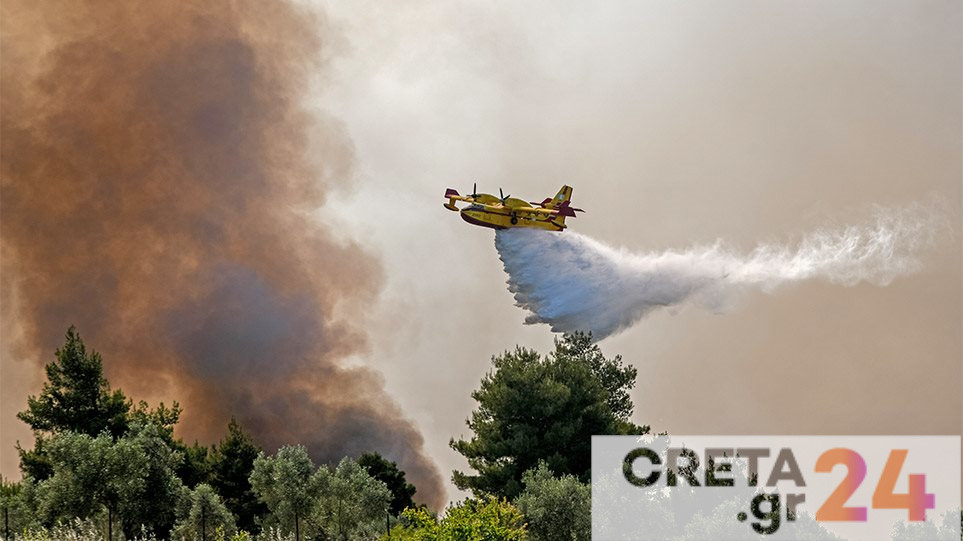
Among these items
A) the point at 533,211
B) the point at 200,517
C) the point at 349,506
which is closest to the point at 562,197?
the point at 533,211

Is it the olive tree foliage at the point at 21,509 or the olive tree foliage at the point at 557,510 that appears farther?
the olive tree foliage at the point at 21,509

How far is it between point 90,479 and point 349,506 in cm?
1543

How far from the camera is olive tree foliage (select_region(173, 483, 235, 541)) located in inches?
2840

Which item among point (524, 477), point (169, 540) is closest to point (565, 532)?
point (524, 477)

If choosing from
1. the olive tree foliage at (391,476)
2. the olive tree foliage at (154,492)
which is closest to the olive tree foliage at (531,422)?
the olive tree foliage at (391,476)

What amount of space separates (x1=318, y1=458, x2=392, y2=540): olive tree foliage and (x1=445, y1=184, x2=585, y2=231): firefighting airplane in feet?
66.0

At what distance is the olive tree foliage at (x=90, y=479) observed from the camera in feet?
224

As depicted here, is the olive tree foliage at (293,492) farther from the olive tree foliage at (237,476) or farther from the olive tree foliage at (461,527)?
the olive tree foliage at (461,527)

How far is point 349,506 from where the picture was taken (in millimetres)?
74875

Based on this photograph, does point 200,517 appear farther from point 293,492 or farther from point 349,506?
point 349,506

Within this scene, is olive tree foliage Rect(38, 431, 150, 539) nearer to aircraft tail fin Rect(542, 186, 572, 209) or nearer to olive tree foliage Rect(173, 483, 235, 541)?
olive tree foliage Rect(173, 483, 235, 541)

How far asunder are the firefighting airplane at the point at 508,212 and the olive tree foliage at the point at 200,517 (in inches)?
1009

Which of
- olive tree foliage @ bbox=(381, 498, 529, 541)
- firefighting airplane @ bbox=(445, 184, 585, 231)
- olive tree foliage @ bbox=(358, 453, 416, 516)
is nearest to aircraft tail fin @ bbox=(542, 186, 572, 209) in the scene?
firefighting airplane @ bbox=(445, 184, 585, 231)

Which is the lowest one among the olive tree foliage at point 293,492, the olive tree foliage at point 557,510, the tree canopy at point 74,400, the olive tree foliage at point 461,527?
the olive tree foliage at point 461,527
